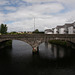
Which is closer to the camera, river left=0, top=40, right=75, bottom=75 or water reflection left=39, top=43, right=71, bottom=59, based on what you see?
river left=0, top=40, right=75, bottom=75

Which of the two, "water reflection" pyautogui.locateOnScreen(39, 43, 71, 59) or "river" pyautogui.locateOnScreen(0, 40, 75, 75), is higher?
"water reflection" pyautogui.locateOnScreen(39, 43, 71, 59)

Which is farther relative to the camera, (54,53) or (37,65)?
(54,53)

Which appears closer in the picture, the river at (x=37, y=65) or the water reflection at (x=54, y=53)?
the river at (x=37, y=65)

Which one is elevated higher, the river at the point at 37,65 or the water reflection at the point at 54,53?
the water reflection at the point at 54,53

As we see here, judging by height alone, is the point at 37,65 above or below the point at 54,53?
below

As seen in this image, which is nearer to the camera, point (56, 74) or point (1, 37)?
point (56, 74)

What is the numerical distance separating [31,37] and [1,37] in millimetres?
12110

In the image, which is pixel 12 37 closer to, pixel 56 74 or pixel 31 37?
pixel 31 37

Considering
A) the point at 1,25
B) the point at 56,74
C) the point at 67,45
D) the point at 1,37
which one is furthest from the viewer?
the point at 1,25

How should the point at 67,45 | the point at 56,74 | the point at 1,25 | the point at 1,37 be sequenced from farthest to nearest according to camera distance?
the point at 1,25
the point at 67,45
the point at 1,37
the point at 56,74

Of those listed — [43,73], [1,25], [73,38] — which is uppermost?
[1,25]

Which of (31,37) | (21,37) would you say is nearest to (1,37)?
(21,37)

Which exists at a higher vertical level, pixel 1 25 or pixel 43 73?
pixel 1 25

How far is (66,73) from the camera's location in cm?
1864
